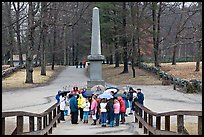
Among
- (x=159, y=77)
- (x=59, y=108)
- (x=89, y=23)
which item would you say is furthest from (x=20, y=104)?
(x=89, y=23)

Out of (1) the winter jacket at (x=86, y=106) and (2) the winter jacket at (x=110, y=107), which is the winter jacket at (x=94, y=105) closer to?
(1) the winter jacket at (x=86, y=106)

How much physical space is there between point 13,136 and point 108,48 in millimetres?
47147

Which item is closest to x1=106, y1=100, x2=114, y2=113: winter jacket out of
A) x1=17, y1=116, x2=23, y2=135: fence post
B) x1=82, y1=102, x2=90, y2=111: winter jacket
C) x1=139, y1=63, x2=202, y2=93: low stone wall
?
x1=82, y1=102, x2=90, y2=111: winter jacket

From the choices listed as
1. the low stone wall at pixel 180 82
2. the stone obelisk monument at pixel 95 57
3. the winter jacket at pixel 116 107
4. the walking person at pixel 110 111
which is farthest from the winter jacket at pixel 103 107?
the low stone wall at pixel 180 82

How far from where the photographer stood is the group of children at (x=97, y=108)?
16391 mm

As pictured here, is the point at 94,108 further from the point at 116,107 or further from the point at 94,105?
the point at 116,107

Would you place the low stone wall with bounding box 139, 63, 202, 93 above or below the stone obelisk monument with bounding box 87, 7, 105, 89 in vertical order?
below

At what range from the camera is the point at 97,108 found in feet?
56.8

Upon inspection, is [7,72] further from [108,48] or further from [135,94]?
[135,94]

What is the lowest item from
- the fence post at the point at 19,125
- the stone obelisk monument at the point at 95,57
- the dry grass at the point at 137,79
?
the dry grass at the point at 137,79

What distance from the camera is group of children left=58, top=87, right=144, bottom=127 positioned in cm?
1639

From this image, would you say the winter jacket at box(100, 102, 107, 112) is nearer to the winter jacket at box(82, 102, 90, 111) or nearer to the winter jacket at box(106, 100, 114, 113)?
the winter jacket at box(106, 100, 114, 113)

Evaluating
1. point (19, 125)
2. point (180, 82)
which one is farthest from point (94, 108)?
point (180, 82)

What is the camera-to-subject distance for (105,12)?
50562mm
